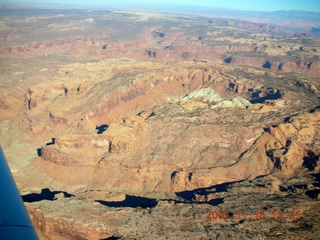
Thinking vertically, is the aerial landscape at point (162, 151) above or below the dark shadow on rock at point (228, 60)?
below

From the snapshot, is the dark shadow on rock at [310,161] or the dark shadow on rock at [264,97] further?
the dark shadow on rock at [264,97]

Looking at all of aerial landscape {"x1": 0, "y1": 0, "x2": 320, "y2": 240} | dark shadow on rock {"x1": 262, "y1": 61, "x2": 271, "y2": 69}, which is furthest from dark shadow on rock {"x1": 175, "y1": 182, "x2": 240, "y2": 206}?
dark shadow on rock {"x1": 262, "y1": 61, "x2": 271, "y2": 69}

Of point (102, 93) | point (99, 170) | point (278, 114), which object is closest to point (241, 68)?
point (278, 114)

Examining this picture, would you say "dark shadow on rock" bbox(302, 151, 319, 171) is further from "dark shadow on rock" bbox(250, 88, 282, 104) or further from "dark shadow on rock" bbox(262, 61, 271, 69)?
"dark shadow on rock" bbox(262, 61, 271, 69)

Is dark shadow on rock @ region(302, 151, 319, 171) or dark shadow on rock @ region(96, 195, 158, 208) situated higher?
dark shadow on rock @ region(302, 151, 319, 171)

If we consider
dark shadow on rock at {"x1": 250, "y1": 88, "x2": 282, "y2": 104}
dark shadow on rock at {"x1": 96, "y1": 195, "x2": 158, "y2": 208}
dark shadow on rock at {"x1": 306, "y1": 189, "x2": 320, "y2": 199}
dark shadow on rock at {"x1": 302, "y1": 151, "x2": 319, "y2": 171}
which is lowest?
dark shadow on rock at {"x1": 96, "y1": 195, "x2": 158, "y2": 208}

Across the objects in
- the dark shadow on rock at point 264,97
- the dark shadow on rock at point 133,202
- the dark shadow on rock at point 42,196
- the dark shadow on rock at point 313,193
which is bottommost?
the dark shadow on rock at point 42,196

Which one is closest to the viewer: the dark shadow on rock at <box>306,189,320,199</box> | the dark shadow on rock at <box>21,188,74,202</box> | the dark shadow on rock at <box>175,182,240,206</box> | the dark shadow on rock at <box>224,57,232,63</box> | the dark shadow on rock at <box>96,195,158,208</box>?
the dark shadow on rock at <box>306,189,320,199</box>

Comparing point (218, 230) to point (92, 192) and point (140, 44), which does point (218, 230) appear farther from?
point (140, 44)

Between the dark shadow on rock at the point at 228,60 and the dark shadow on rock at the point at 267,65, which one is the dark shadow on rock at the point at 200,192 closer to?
the dark shadow on rock at the point at 267,65

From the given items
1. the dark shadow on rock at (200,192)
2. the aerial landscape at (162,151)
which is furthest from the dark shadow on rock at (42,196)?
the dark shadow on rock at (200,192)

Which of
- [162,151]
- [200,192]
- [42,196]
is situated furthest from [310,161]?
[42,196]
